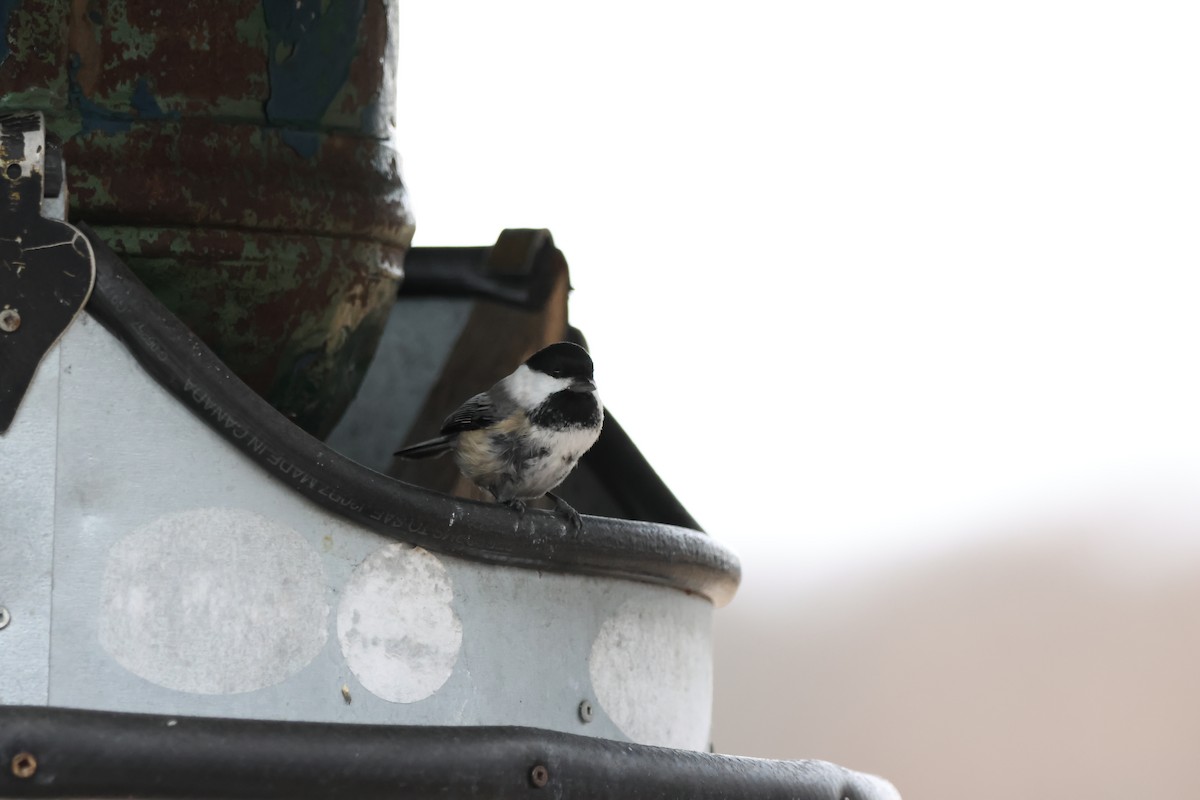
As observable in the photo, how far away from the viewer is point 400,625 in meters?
1.70

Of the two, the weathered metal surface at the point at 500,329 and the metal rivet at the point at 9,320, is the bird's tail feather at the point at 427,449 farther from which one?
the metal rivet at the point at 9,320

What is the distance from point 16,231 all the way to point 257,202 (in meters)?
0.48

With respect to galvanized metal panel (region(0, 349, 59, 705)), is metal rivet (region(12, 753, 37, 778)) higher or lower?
lower

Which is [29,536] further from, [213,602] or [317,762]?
[317,762]

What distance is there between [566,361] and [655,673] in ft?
2.14

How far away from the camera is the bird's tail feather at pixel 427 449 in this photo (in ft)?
8.70

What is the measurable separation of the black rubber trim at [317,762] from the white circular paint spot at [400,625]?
6cm

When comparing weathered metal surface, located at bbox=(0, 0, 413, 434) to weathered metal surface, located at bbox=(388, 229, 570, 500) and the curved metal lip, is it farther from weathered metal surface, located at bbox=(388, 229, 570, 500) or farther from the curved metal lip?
weathered metal surface, located at bbox=(388, 229, 570, 500)

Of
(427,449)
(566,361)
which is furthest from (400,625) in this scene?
(427,449)

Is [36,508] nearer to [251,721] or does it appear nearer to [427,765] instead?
[251,721]

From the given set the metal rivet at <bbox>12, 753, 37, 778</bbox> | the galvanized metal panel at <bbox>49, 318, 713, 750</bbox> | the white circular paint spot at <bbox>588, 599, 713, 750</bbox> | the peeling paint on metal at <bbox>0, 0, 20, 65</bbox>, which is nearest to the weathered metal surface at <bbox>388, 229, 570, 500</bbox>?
the white circular paint spot at <bbox>588, 599, 713, 750</bbox>

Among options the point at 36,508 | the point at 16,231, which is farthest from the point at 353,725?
the point at 16,231

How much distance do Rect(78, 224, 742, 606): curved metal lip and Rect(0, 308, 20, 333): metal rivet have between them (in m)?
0.08

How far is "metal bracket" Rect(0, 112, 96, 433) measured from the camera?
1513 millimetres
